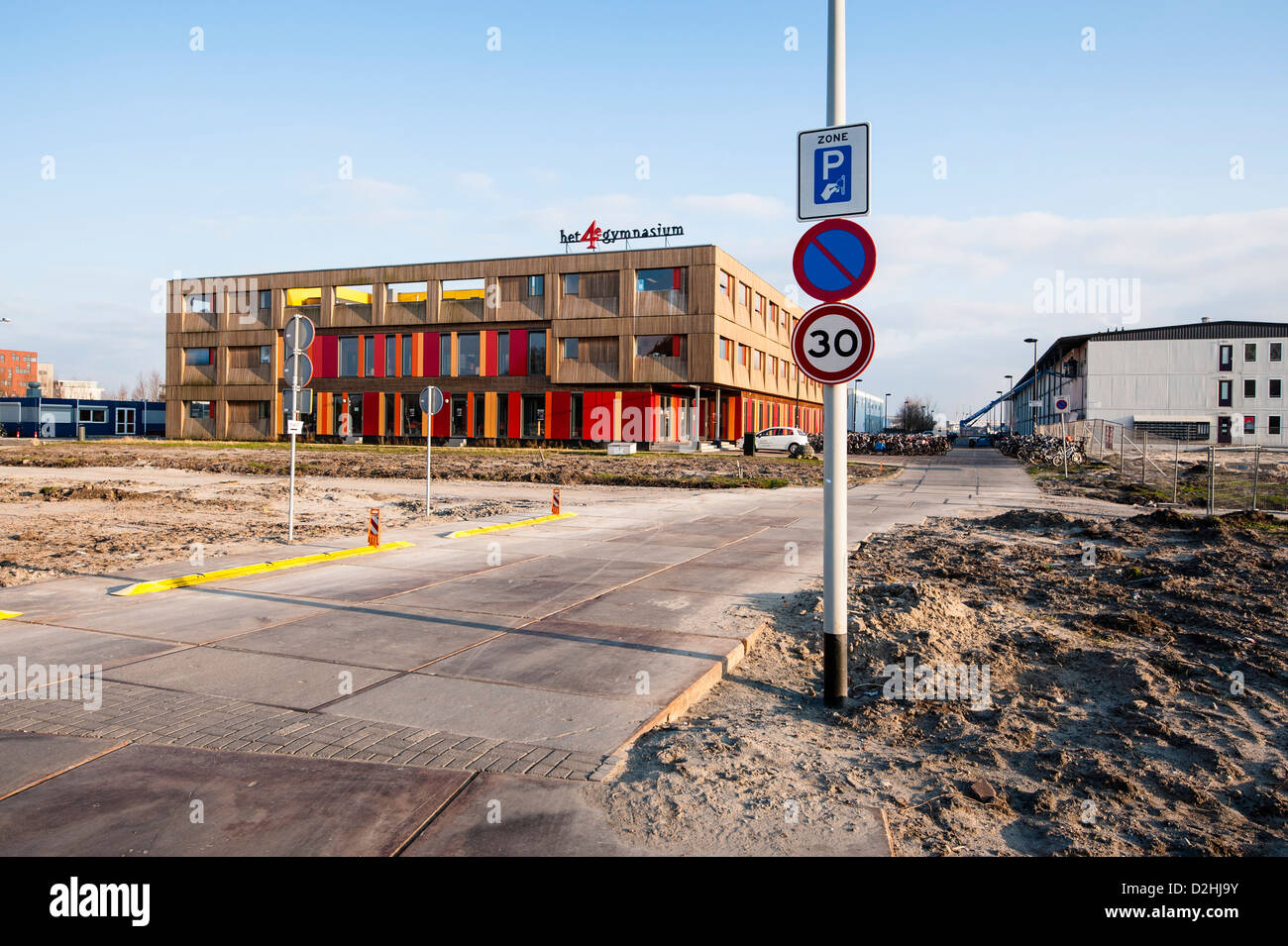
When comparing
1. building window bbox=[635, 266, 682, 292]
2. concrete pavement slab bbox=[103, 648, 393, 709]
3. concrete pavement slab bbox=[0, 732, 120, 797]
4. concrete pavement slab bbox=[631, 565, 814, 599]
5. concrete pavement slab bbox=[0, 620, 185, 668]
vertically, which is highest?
building window bbox=[635, 266, 682, 292]

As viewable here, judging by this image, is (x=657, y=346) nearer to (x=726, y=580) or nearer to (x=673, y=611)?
(x=726, y=580)

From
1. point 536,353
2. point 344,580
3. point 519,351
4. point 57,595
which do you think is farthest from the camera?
point 519,351

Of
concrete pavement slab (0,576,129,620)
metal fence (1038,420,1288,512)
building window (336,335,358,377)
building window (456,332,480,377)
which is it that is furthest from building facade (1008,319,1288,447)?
concrete pavement slab (0,576,129,620)

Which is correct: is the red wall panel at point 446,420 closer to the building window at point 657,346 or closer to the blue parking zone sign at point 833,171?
the building window at point 657,346

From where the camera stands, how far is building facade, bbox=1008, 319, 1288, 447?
228 ft

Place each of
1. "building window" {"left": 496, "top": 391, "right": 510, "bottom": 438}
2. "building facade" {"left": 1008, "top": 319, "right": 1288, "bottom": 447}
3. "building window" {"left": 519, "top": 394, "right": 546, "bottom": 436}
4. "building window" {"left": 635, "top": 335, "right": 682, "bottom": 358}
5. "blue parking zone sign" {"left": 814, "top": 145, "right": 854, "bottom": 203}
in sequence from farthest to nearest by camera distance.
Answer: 1. "building facade" {"left": 1008, "top": 319, "right": 1288, "bottom": 447}
2. "building window" {"left": 496, "top": 391, "right": 510, "bottom": 438}
3. "building window" {"left": 519, "top": 394, "right": 546, "bottom": 436}
4. "building window" {"left": 635, "top": 335, "right": 682, "bottom": 358}
5. "blue parking zone sign" {"left": 814, "top": 145, "right": 854, "bottom": 203}

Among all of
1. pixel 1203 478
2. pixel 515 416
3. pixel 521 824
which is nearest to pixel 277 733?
pixel 521 824

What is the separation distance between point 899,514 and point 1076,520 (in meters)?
3.76

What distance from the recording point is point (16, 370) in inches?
6260

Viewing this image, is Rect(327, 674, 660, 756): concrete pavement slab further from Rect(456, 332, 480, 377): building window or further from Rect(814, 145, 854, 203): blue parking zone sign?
Rect(456, 332, 480, 377): building window

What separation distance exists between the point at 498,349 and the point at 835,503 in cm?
5158

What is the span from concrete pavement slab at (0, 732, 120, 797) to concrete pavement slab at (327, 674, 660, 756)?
132cm
